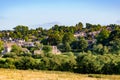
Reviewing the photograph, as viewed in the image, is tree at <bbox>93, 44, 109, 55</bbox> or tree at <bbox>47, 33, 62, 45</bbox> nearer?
tree at <bbox>93, 44, 109, 55</bbox>

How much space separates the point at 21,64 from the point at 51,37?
260 feet

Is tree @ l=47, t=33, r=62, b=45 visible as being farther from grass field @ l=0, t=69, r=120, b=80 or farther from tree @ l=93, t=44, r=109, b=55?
grass field @ l=0, t=69, r=120, b=80

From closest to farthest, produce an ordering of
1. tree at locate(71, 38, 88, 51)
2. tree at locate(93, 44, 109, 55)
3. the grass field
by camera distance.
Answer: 1. the grass field
2. tree at locate(93, 44, 109, 55)
3. tree at locate(71, 38, 88, 51)

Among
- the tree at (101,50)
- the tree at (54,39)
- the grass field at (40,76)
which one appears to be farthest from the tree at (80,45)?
the grass field at (40,76)

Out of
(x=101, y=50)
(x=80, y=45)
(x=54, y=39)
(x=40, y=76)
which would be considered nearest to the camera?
(x=40, y=76)

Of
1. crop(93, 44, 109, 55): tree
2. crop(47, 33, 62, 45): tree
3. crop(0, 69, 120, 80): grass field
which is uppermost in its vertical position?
crop(47, 33, 62, 45): tree

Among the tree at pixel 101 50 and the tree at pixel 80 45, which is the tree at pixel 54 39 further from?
the tree at pixel 101 50

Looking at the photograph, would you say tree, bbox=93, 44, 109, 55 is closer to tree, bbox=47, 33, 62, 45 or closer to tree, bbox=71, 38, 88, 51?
tree, bbox=71, 38, 88, 51

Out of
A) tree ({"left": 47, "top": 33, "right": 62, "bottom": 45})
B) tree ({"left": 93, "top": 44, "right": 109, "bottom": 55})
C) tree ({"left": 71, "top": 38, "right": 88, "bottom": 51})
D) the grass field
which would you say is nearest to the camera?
the grass field

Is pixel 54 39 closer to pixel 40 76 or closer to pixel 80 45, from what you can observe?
pixel 80 45

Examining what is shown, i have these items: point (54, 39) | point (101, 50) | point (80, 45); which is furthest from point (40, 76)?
point (54, 39)

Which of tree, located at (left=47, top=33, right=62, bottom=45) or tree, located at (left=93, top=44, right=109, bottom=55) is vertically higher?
tree, located at (left=47, top=33, right=62, bottom=45)

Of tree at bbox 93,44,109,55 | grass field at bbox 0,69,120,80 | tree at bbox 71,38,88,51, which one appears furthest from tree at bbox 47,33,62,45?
grass field at bbox 0,69,120,80

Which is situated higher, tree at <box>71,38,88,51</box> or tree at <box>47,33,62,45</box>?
tree at <box>47,33,62,45</box>
